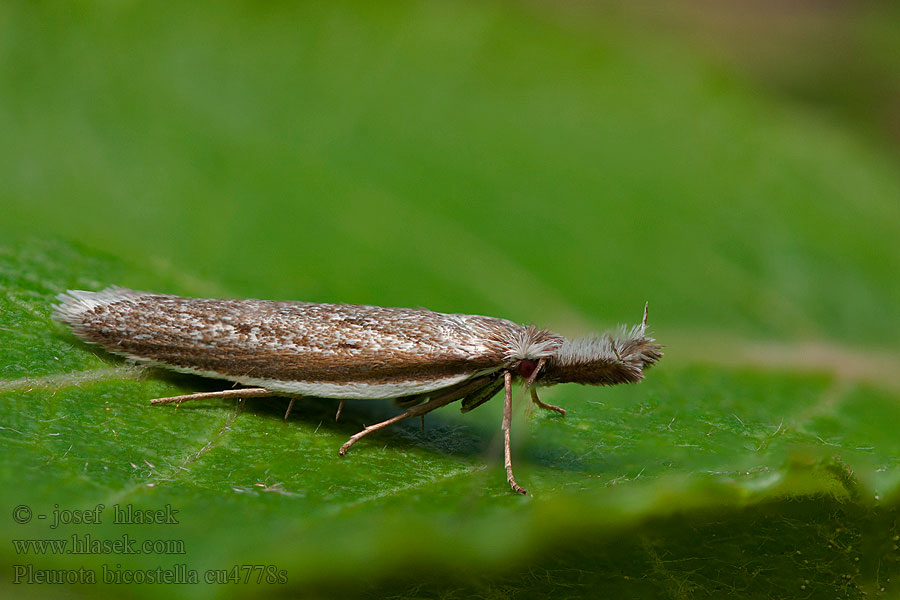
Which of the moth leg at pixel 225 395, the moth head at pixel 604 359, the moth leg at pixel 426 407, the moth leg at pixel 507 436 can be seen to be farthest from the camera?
the moth head at pixel 604 359

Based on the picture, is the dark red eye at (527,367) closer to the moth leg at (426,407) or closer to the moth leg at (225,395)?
the moth leg at (426,407)

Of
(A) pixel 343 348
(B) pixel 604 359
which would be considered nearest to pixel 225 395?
(A) pixel 343 348

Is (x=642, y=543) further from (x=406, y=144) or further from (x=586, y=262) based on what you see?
(x=406, y=144)

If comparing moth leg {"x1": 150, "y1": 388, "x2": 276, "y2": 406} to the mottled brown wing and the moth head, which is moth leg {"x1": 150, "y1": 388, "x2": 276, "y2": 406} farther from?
the moth head

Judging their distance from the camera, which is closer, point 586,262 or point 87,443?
point 87,443

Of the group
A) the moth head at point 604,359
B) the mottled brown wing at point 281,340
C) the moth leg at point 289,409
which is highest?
the moth head at point 604,359

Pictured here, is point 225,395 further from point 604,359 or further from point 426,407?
point 604,359

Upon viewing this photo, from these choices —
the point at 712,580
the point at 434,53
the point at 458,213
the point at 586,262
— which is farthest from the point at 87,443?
the point at 434,53

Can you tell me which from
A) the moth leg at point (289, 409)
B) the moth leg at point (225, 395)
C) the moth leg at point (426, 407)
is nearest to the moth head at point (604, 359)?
the moth leg at point (426, 407)
